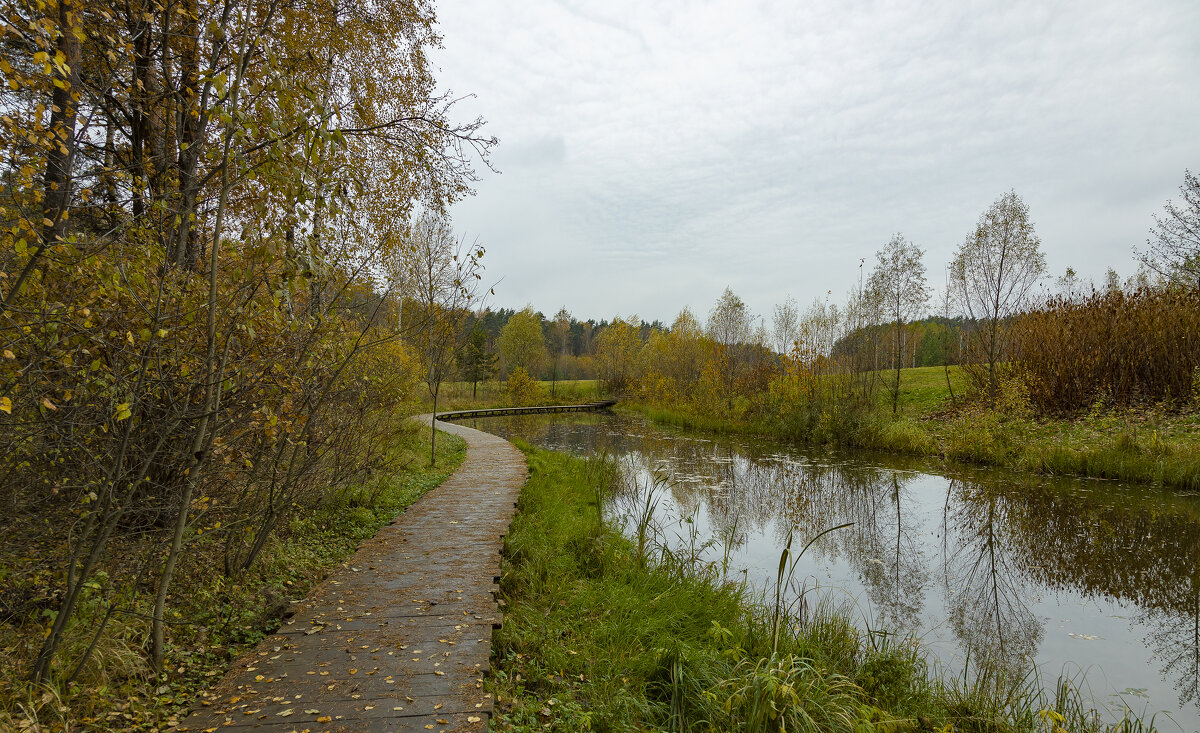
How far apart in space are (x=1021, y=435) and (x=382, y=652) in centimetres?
1427

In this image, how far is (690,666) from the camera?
367 centimetres

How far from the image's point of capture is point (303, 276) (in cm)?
272

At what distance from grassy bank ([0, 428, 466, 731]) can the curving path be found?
8.1 inches

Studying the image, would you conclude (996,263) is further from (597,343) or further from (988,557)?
(597,343)

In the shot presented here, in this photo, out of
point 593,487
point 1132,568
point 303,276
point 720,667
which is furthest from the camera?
point 593,487

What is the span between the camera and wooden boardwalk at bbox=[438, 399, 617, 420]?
2735 cm

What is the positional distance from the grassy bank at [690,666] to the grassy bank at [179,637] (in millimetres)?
1659

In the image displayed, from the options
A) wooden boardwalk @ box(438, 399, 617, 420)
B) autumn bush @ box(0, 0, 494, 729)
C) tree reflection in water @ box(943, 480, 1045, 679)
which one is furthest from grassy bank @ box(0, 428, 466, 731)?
wooden boardwalk @ box(438, 399, 617, 420)

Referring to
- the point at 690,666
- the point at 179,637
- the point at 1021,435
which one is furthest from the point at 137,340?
the point at 1021,435

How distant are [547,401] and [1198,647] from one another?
109 ft

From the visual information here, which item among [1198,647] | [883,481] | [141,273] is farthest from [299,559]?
[883,481]

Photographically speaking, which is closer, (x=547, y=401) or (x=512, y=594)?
(x=512, y=594)

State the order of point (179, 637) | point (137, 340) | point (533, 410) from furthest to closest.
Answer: point (533, 410) → point (179, 637) → point (137, 340)

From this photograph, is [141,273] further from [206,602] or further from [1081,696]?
[1081,696]
